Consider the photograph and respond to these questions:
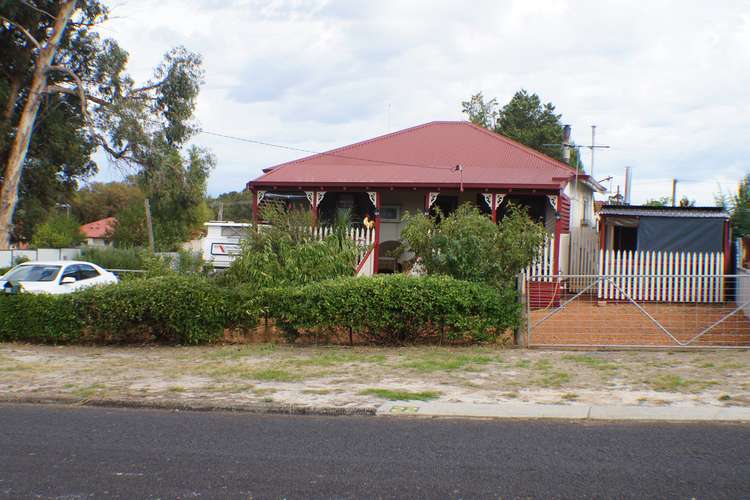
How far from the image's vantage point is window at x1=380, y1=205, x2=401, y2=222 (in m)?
22.4

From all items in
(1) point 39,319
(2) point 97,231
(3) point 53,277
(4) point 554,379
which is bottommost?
(4) point 554,379

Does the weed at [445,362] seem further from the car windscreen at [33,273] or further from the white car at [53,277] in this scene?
the car windscreen at [33,273]

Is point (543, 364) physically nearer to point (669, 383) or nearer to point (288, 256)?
point (669, 383)

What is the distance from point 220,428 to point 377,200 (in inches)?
520

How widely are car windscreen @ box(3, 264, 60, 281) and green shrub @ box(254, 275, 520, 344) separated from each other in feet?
28.3

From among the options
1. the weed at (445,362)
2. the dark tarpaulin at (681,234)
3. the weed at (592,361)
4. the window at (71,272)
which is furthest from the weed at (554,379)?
the window at (71,272)

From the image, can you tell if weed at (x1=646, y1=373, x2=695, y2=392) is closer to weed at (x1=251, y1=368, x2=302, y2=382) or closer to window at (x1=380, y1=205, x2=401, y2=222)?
weed at (x1=251, y1=368, x2=302, y2=382)

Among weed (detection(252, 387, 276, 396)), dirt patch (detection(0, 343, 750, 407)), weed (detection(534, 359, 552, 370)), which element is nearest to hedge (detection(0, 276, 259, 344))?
dirt patch (detection(0, 343, 750, 407))

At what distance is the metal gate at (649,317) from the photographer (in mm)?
12352

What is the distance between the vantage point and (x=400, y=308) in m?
12.3

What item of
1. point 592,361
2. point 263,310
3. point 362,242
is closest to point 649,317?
point 592,361

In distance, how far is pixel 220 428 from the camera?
25.3ft

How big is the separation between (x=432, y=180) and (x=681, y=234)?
6.51m

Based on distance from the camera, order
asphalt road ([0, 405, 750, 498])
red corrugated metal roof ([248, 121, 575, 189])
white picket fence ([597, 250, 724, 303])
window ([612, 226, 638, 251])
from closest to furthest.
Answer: asphalt road ([0, 405, 750, 498]), white picket fence ([597, 250, 724, 303]), red corrugated metal roof ([248, 121, 575, 189]), window ([612, 226, 638, 251])
